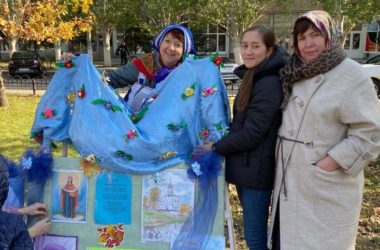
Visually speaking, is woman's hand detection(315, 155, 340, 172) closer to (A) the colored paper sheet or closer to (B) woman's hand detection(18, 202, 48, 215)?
(A) the colored paper sheet

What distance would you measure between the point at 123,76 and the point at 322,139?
144 cm

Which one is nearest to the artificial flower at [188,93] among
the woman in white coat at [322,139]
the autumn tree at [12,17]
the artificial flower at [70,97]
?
the woman in white coat at [322,139]

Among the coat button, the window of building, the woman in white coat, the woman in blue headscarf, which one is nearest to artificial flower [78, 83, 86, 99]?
the woman in blue headscarf

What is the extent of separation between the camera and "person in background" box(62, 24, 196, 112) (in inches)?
110

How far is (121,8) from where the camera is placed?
2503cm

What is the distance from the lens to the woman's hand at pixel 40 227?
8.23 feet

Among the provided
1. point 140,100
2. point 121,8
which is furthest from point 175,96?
point 121,8

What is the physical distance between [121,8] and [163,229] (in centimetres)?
2379

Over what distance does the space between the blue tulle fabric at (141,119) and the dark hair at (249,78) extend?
22 centimetres

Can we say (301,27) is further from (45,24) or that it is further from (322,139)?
(45,24)

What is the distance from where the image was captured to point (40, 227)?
8.39 ft

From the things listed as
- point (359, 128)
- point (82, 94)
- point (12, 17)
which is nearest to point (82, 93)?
point (82, 94)

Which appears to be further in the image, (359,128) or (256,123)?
(256,123)

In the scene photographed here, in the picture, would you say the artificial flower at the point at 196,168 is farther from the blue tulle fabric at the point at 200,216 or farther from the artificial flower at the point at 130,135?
the artificial flower at the point at 130,135
